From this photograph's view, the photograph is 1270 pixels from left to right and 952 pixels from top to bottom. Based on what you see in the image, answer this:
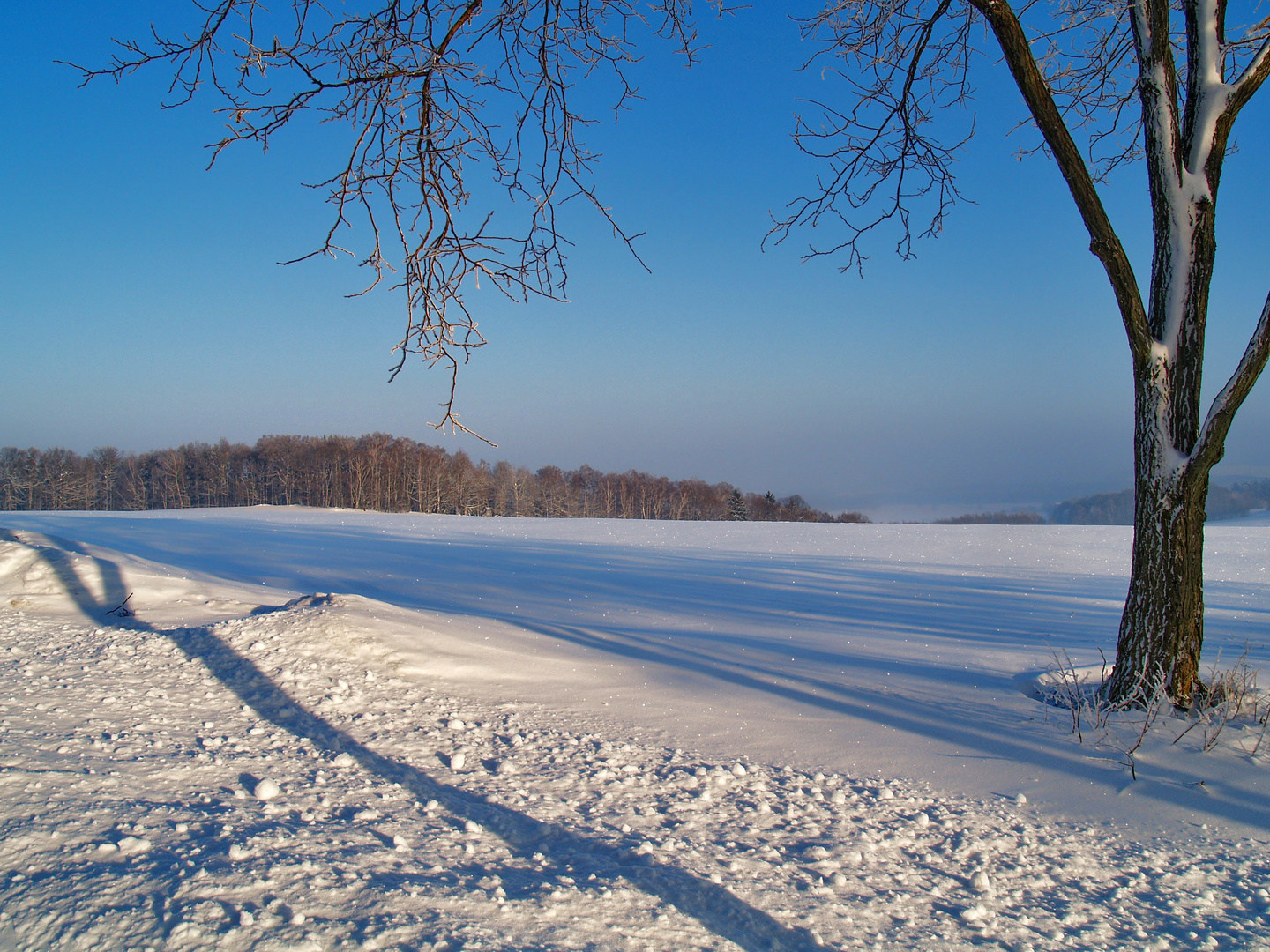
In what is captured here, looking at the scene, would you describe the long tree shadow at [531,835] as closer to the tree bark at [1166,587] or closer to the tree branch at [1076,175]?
the tree bark at [1166,587]

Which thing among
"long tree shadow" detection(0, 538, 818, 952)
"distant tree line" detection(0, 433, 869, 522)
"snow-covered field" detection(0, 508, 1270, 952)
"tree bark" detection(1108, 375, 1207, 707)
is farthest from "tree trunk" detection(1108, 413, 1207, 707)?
"distant tree line" detection(0, 433, 869, 522)

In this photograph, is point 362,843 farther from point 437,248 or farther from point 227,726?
point 437,248

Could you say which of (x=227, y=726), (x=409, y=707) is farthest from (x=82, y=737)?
(x=409, y=707)

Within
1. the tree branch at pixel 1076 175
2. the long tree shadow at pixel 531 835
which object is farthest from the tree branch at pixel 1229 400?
the long tree shadow at pixel 531 835

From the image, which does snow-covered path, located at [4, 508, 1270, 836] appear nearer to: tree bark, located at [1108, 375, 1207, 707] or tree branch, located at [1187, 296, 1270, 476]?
tree bark, located at [1108, 375, 1207, 707]

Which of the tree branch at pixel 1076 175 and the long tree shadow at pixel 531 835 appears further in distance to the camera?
the tree branch at pixel 1076 175

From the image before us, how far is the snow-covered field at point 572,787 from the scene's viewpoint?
1.98 metres

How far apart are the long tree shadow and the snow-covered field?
0.06 ft

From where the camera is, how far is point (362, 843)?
2.34 metres

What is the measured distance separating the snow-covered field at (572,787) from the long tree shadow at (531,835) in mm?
17

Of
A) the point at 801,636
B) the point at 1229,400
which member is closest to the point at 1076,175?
the point at 1229,400

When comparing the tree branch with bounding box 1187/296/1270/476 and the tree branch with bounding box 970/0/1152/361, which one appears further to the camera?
the tree branch with bounding box 970/0/1152/361

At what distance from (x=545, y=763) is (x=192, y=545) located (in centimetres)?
1457

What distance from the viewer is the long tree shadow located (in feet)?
6.63
